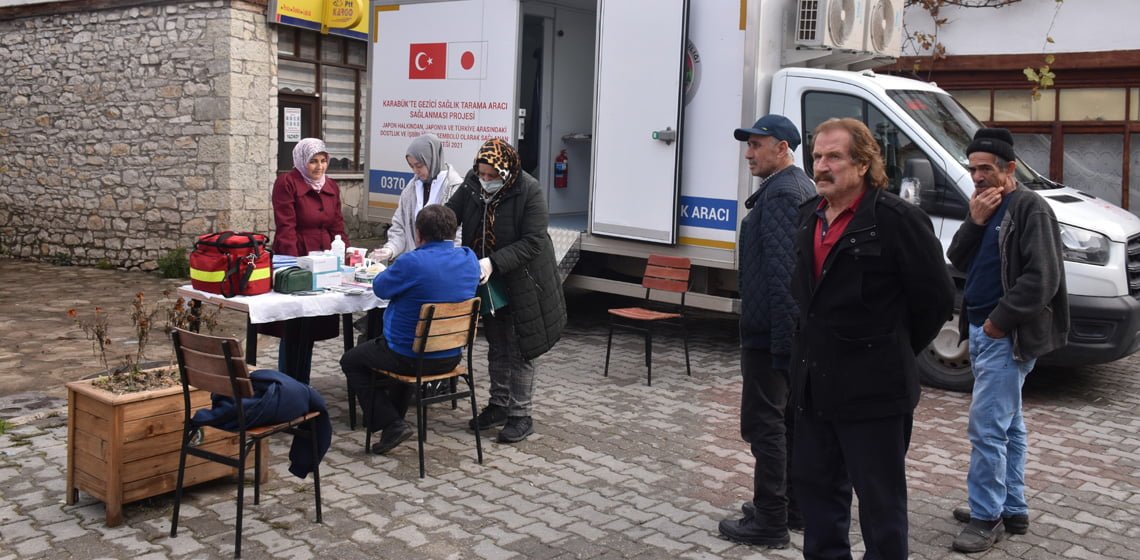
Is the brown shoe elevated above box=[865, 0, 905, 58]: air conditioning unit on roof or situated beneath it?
situated beneath

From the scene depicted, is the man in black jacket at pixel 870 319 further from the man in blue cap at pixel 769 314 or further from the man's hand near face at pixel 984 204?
the man's hand near face at pixel 984 204

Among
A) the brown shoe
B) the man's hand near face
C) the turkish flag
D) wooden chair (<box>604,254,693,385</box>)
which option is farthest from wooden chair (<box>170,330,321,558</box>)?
the turkish flag

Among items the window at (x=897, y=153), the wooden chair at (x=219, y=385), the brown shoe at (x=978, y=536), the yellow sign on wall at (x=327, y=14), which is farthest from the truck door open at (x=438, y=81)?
the brown shoe at (x=978, y=536)

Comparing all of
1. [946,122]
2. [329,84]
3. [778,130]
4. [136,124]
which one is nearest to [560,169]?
[946,122]

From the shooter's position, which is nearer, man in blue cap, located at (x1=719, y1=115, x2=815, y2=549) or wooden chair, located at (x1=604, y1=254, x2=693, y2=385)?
man in blue cap, located at (x1=719, y1=115, x2=815, y2=549)

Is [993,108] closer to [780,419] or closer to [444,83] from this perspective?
[444,83]

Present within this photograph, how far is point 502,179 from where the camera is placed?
6.21 meters

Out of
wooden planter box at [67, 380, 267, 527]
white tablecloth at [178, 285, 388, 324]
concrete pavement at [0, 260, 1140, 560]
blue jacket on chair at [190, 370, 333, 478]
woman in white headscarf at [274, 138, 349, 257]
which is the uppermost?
woman in white headscarf at [274, 138, 349, 257]

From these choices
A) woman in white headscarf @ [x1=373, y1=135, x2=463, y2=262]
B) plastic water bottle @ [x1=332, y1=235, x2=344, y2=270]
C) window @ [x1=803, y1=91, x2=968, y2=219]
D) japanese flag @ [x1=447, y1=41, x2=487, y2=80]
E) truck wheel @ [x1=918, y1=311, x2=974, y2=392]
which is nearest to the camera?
plastic water bottle @ [x1=332, y1=235, x2=344, y2=270]

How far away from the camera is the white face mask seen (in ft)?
20.4

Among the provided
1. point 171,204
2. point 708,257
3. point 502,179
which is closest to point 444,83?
point 708,257

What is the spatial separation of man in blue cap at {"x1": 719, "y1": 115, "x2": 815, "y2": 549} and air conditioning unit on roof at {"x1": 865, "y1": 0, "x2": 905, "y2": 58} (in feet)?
14.4

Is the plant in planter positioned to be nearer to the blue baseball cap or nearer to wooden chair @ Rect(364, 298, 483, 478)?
wooden chair @ Rect(364, 298, 483, 478)

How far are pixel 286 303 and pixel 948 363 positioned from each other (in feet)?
15.4
